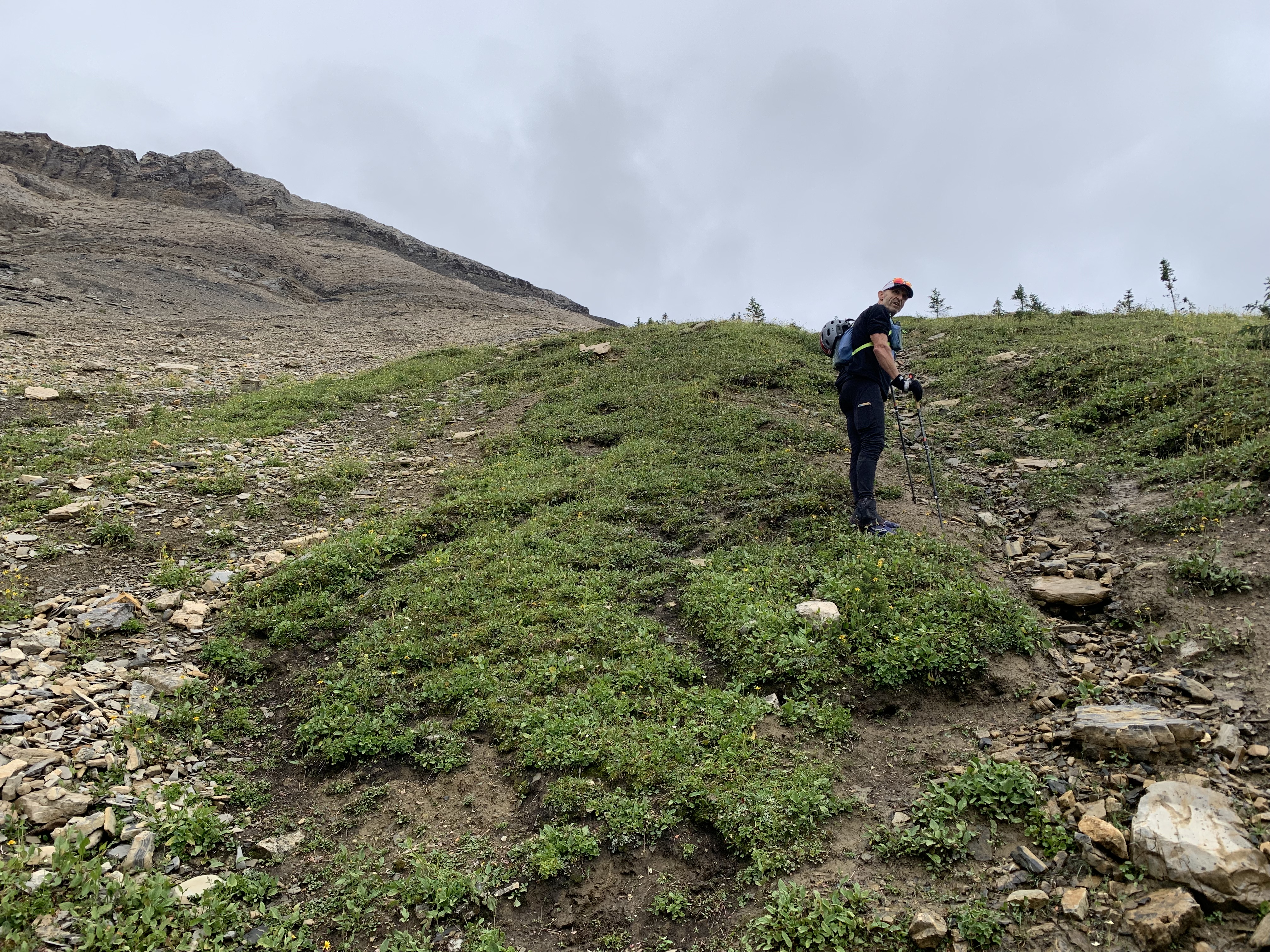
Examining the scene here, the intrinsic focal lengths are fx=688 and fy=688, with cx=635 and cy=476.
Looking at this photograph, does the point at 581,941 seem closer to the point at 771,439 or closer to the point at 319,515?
the point at 319,515

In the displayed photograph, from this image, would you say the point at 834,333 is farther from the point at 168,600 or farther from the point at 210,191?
the point at 210,191

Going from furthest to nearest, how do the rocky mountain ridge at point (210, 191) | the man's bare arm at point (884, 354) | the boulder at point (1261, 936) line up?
1. the rocky mountain ridge at point (210, 191)
2. the man's bare arm at point (884, 354)
3. the boulder at point (1261, 936)

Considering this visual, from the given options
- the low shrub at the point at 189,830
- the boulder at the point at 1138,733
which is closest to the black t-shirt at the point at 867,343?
the boulder at the point at 1138,733

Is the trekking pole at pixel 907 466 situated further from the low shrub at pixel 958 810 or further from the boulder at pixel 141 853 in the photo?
the boulder at pixel 141 853

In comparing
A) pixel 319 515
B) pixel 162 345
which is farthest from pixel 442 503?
pixel 162 345

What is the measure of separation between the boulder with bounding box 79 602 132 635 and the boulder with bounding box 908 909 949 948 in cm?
813

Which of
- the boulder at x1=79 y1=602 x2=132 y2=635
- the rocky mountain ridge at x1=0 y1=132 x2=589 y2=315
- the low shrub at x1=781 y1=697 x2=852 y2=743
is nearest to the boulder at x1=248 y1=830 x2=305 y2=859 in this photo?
the boulder at x1=79 y1=602 x2=132 y2=635

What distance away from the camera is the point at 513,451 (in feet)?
46.9

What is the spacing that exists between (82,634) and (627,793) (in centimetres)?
613

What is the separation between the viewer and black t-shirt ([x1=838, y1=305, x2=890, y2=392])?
8938 millimetres

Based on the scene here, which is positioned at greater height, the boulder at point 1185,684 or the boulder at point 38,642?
the boulder at point 38,642

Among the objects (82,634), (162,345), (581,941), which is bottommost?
(581,941)

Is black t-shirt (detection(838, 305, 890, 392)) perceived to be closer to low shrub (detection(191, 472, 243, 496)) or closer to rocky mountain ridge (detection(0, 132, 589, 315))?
low shrub (detection(191, 472, 243, 496))

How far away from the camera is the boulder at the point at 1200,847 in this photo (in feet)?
12.3
